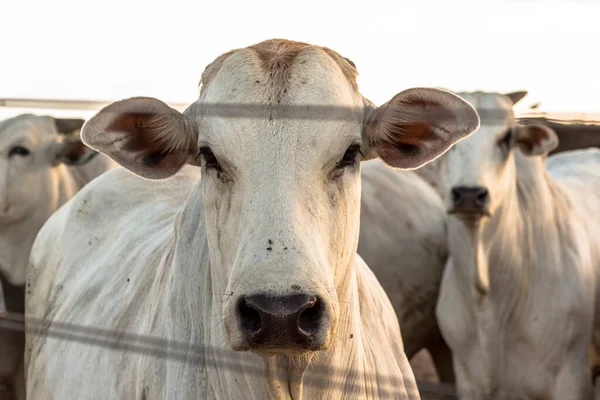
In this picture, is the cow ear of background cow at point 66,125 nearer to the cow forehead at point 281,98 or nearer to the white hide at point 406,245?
the white hide at point 406,245

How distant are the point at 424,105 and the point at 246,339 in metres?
0.92

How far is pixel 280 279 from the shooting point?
2.71 meters

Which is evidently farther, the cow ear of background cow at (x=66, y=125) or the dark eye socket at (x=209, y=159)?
the cow ear of background cow at (x=66, y=125)

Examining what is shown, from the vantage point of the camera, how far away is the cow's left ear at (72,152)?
23.4 feet

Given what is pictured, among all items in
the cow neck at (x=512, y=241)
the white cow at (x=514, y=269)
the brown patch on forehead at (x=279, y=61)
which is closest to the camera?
the brown patch on forehead at (x=279, y=61)

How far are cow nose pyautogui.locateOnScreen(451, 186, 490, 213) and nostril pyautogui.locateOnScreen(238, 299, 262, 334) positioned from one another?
3394 mm

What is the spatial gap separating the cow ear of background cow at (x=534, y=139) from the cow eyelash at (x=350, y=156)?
3.18 metres

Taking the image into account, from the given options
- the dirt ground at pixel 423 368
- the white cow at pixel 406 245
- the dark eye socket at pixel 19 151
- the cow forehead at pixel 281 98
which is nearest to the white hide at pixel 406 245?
the white cow at pixel 406 245

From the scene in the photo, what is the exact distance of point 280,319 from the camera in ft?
8.74

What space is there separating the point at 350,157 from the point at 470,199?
9.71 feet

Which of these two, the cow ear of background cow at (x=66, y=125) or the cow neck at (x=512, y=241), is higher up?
the cow ear of background cow at (x=66, y=125)

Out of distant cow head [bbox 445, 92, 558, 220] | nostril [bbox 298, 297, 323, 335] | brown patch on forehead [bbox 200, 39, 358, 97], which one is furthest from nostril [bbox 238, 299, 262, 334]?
distant cow head [bbox 445, 92, 558, 220]

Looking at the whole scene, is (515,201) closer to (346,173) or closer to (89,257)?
(89,257)

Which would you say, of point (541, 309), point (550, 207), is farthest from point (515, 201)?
point (541, 309)
